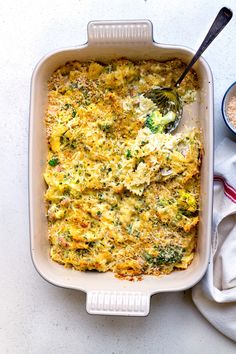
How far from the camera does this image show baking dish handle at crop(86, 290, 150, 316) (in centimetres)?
197

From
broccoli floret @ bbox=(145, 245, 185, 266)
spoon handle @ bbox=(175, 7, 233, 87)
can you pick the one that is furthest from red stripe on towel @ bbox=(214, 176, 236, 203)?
spoon handle @ bbox=(175, 7, 233, 87)

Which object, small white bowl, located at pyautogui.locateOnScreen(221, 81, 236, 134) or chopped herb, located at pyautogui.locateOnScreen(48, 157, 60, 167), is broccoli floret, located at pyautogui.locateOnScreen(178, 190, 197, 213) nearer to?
small white bowl, located at pyautogui.locateOnScreen(221, 81, 236, 134)

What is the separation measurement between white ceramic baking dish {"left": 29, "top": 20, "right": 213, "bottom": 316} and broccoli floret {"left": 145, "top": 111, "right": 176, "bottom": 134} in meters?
0.07

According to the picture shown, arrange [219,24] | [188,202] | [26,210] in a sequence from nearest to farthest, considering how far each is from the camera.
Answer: [219,24] < [188,202] < [26,210]

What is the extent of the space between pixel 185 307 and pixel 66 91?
40.3 inches

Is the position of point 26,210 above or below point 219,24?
below

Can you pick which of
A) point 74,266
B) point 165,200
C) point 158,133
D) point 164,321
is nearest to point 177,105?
point 158,133

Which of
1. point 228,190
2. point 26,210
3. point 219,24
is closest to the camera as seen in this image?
point 219,24

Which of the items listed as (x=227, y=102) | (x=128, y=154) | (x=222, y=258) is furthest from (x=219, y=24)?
(x=222, y=258)

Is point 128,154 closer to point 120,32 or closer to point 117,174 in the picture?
point 117,174

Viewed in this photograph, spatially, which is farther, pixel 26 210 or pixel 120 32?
pixel 26 210

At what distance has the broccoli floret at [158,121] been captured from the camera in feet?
7.11

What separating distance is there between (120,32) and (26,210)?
0.86 m

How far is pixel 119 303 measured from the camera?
1988mm
